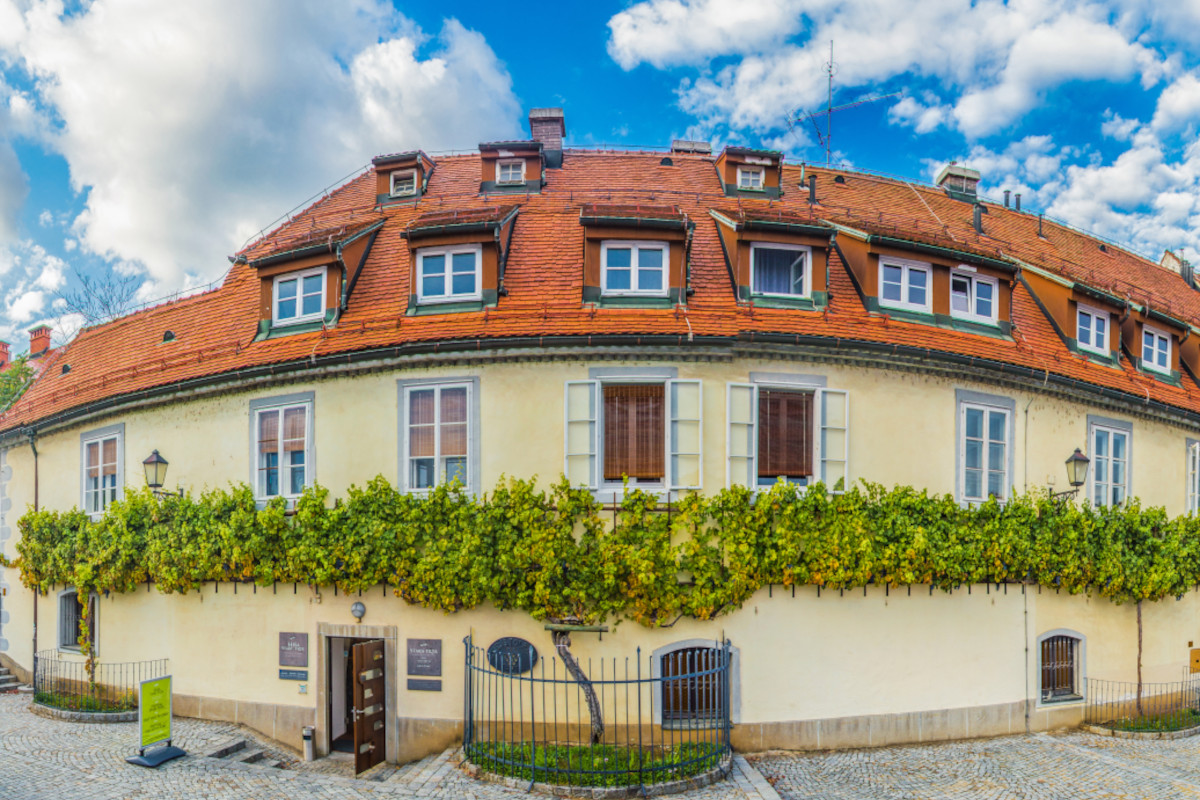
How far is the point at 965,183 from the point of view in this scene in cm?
2288

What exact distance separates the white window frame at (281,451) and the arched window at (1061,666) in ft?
44.4

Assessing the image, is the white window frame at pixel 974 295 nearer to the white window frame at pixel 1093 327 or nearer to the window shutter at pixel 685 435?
the white window frame at pixel 1093 327

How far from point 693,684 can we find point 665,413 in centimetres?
442

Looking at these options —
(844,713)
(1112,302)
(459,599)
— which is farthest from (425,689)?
(1112,302)

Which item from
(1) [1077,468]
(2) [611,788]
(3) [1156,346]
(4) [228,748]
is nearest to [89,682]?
(4) [228,748]

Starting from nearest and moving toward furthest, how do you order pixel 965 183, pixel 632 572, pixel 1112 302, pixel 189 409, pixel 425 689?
1. pixel 632 572
2. pixel 425 689
3. pixel 189 409
4. pixel 1112 302
5. pixel 965 183

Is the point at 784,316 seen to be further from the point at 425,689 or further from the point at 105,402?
the point at 105,402

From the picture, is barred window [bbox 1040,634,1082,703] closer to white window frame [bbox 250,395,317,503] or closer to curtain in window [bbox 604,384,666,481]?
curtain in window [bbox 604,384,666,481]

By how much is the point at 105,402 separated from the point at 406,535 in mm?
8244

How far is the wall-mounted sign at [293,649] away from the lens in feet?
45.0

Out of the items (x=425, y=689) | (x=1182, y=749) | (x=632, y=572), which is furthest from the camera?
(x=1182, y=749)

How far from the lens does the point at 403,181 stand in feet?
60.4

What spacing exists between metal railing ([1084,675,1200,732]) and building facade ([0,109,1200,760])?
35 cm

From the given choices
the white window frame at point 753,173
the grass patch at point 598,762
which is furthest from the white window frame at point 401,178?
the grass patch at point 598,762
